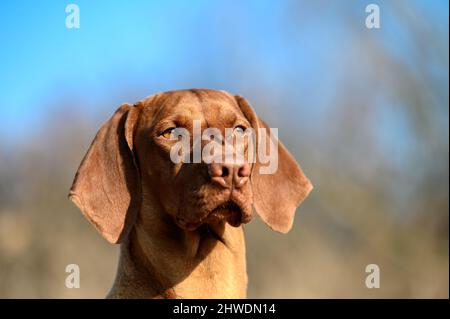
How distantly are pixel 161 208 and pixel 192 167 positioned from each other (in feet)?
1.42

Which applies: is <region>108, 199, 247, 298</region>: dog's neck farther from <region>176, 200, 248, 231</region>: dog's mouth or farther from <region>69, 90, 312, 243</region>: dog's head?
<region>176, 200, 248, 231</region>: dog's mouth

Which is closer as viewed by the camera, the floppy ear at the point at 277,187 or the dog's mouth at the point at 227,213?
the dog's mouth at the point at 227,213

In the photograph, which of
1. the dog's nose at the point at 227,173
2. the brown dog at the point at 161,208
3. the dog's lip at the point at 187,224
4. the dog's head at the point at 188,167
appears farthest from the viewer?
the brown dog at the point at 161,208

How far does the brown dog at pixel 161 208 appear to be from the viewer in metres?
3.90

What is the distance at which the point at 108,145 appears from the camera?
4125 millimetres

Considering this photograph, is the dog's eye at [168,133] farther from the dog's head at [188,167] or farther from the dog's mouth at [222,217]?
the dog's mouth at [222,217]

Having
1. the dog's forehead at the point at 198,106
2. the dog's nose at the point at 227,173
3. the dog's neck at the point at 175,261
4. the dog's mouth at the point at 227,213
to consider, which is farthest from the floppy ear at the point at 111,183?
the dog's nose at the point at 227,173

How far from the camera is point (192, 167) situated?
3.66m

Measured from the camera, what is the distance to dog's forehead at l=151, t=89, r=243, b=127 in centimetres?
403

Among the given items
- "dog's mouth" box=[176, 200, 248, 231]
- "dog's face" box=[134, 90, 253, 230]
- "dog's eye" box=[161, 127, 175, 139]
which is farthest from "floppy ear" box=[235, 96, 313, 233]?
"dog's eye" box=[161, 127, 175, 139]

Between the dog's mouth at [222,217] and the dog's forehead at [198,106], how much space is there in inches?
25.6

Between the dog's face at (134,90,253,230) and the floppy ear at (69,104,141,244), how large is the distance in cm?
9

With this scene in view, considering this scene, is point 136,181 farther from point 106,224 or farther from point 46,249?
point 46,249

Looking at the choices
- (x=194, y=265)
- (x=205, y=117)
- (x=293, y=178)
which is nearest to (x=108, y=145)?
(x=205, y=117)
